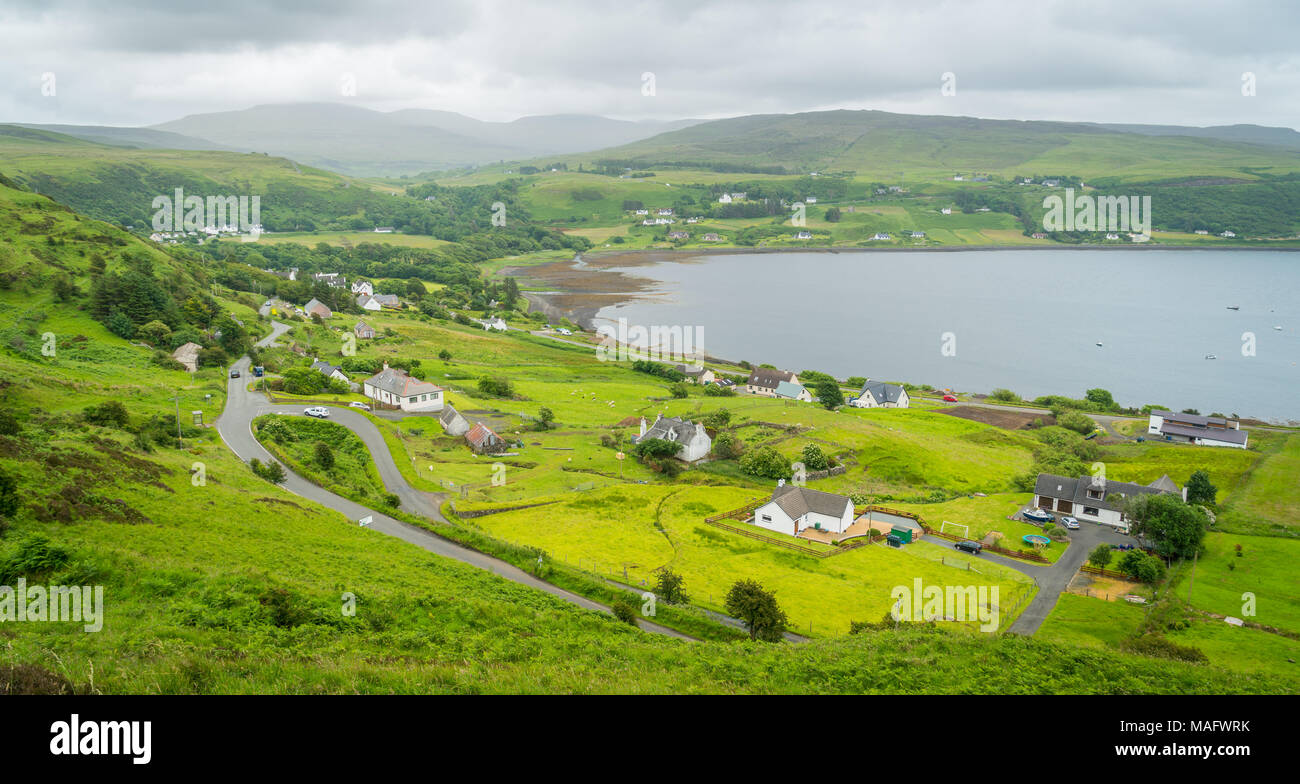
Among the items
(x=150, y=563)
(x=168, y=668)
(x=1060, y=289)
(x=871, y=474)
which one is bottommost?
(x=871, y=474)

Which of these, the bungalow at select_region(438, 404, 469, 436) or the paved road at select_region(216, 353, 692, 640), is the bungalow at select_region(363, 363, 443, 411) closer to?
the bungalow at select_region(438, 404, 469, 436)

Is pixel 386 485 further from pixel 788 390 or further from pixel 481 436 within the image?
pixel 788 390

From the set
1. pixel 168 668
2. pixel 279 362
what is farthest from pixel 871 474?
pixel 279 362

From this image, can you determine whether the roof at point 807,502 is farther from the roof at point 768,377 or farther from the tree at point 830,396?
the roof at point 768,377

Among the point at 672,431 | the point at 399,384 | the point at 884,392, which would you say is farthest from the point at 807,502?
the point at 884,392

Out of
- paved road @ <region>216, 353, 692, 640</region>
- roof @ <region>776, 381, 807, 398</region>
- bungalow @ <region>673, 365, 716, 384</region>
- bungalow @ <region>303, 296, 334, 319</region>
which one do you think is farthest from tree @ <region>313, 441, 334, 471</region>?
bungalow @ <region>303, 296, 334, 319</region>

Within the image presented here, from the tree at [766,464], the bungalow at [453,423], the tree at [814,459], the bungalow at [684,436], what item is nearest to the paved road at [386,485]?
the bungalow at [453,423]
